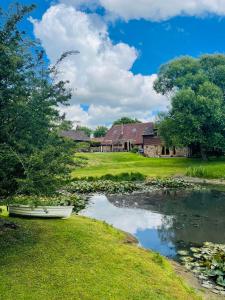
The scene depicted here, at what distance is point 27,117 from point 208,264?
23.1 ft

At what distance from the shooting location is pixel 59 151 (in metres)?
8.79

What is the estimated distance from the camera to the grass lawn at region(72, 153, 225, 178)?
125 feet

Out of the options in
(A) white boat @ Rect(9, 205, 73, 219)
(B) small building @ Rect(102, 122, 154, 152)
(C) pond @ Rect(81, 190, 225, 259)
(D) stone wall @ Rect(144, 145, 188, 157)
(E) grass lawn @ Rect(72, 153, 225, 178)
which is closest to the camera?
(A) white boat @ Rect(9, 205, 73, 219)

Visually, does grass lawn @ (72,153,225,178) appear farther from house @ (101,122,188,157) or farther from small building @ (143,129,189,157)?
house @ (101,122,188,157)

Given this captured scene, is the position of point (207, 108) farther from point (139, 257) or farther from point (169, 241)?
point (139, 257)

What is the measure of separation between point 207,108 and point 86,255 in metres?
37.4

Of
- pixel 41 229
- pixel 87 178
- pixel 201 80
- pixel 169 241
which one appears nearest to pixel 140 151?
pixel 201 80

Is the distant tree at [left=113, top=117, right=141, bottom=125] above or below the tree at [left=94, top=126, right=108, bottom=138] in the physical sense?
above

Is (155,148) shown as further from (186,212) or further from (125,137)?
(186,212)

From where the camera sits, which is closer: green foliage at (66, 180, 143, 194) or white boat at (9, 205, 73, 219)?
white boat at (9, 205, 73, 219)

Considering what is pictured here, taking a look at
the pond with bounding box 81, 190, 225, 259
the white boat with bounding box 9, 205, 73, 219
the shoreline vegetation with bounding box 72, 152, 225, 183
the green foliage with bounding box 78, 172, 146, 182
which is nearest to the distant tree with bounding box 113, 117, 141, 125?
the shoreline vegetation with bounding box 72, 152, 225, 183

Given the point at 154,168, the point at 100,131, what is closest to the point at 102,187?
the point at 154,168

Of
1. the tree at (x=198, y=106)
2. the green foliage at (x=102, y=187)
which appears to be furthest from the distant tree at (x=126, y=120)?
the green foliage at (x=102, y=187)

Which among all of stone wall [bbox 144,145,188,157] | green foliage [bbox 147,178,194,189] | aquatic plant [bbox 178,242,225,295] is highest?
stone wall [bbox 144,145,188,157]
